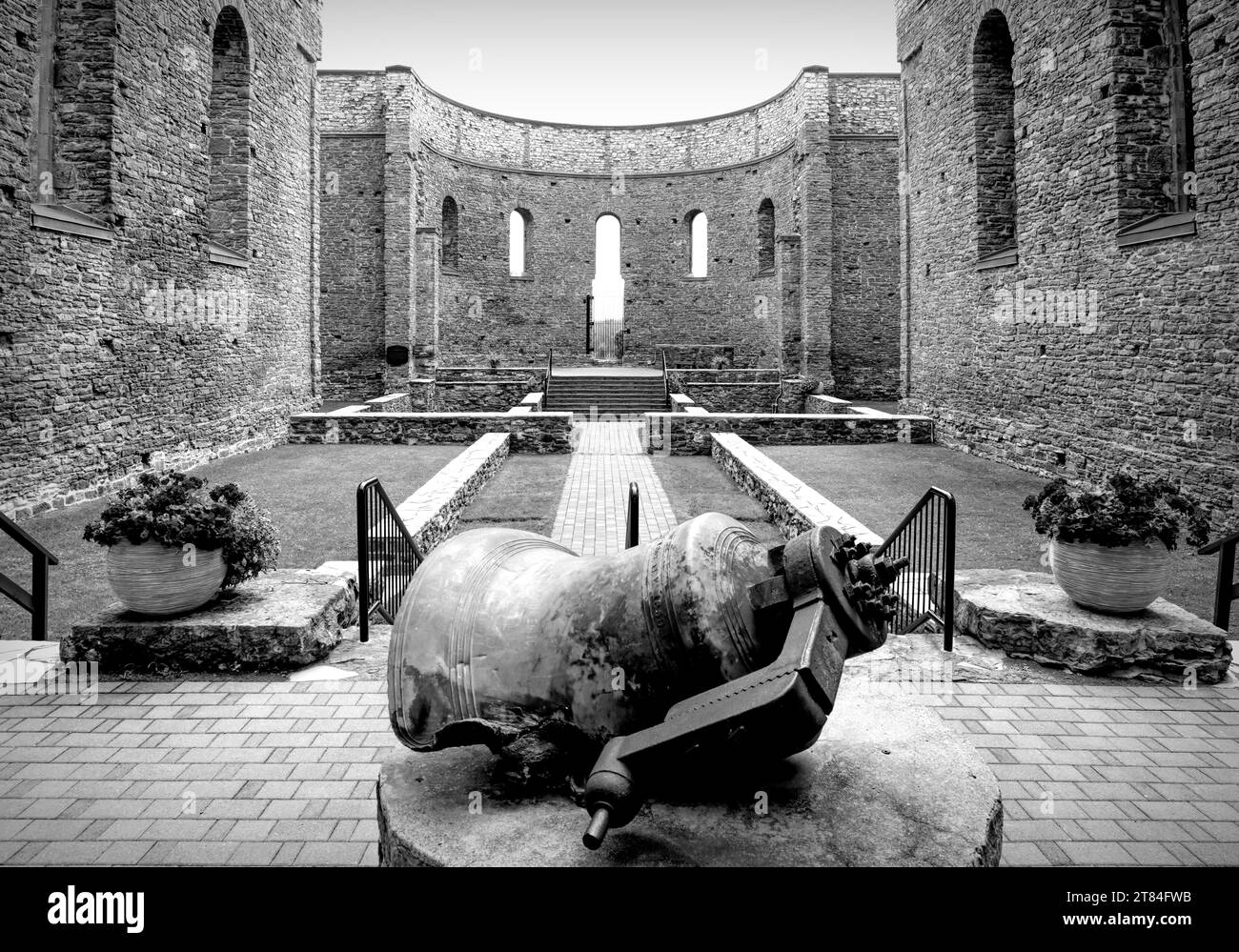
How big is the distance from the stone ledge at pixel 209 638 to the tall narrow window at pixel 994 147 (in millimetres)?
12983

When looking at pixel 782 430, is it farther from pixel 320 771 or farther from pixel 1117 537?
pixel 320 771

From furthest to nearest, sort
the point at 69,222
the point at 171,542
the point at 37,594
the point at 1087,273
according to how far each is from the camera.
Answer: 1. the point at 1087,273
2. the point at 69,222
3. the point at 37,594
4. the point at 171,542

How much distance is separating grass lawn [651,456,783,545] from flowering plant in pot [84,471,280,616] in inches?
188

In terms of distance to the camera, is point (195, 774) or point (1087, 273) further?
point (1087, 273)

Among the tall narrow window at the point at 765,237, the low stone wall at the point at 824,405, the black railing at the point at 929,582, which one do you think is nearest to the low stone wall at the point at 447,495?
the black railing at the point at 929,582

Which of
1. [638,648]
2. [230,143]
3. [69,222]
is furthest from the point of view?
[230,143]

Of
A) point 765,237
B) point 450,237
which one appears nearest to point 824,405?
point 765,237

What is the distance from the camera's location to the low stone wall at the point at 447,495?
769cm

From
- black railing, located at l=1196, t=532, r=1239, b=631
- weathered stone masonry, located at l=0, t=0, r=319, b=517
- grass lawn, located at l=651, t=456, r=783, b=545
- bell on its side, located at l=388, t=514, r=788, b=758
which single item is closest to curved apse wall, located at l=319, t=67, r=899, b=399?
weathered stone masonry, located at l=0, t=0, r=319, b=517

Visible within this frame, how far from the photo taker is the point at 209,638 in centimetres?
469

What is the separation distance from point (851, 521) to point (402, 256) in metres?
20.7

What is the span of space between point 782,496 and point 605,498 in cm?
262

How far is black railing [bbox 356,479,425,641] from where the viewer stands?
5.33m
